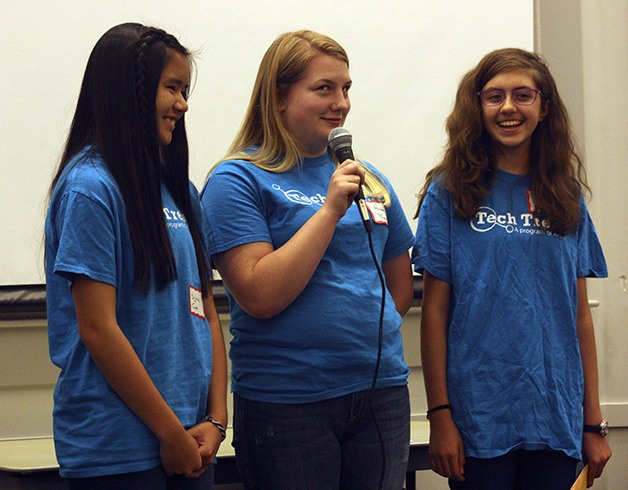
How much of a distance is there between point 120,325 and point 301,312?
352mm

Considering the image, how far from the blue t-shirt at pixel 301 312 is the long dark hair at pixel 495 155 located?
0.29 meters

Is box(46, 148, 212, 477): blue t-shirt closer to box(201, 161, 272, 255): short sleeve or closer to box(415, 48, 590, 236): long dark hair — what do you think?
box(201, 161, 272, 255): short sleeve

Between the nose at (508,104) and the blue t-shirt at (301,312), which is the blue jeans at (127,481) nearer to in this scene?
the blue t-shirt at (301,312)

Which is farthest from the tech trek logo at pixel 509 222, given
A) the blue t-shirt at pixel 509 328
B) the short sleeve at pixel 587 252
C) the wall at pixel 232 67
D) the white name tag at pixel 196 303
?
the wall at pixel 232 67

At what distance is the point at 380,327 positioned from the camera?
1595 millimetres

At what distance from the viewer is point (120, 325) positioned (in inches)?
54.0

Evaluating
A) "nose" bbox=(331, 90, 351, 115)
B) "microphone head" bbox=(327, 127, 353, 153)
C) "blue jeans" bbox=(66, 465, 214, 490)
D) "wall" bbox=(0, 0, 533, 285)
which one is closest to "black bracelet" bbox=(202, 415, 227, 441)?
"blue jeans" bbox=(66, 465, 214, 490)

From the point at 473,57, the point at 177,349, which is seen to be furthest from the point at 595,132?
the point at 177,349

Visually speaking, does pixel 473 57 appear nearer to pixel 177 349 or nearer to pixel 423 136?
pixel 423 136

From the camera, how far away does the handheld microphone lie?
5.11ft

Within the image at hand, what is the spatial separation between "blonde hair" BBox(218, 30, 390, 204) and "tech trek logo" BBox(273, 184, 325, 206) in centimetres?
5

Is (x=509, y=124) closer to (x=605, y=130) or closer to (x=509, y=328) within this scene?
(x=509, y=328)

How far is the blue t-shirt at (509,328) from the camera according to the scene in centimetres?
170

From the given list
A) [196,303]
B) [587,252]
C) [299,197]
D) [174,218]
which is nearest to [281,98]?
[299,197]
